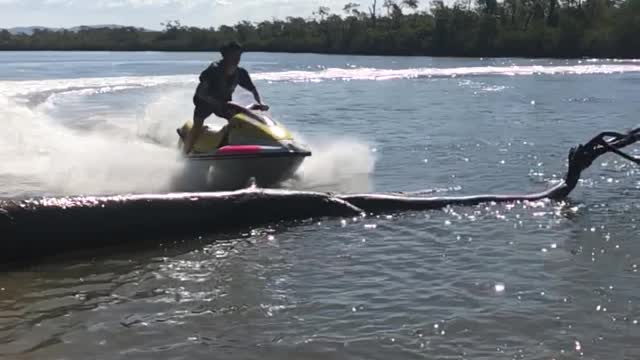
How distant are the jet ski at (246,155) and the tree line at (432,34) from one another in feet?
244

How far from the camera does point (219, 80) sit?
36.4 feet

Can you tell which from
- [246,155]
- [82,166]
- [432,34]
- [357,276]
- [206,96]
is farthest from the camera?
[432,34]

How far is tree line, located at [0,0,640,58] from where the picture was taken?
282ft

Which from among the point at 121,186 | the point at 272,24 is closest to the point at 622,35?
the point at 272,24

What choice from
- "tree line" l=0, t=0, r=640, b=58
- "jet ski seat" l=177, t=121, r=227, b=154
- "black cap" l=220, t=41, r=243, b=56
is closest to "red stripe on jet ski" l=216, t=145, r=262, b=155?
"jet ski seat" l=177, t=121, r=227, b=154

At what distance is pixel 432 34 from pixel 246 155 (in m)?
95.4

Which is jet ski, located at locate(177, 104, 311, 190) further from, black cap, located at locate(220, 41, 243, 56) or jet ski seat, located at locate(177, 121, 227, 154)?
black cap, located at locate(220, 41, 243, 56)

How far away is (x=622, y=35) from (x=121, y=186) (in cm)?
7704

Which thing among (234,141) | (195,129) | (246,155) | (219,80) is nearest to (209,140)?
(195,129)

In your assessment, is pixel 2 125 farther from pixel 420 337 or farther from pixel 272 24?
pixel 272 24

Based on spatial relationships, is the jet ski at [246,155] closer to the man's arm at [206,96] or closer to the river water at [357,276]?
the man's arm at [206,96]

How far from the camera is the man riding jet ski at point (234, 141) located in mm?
10492

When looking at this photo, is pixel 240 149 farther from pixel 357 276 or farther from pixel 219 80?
pixel 357 276

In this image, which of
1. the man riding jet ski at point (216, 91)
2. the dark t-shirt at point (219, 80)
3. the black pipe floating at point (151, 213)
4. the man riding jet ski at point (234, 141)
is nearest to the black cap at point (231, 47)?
the man riding jet ski at point (234, 141)
